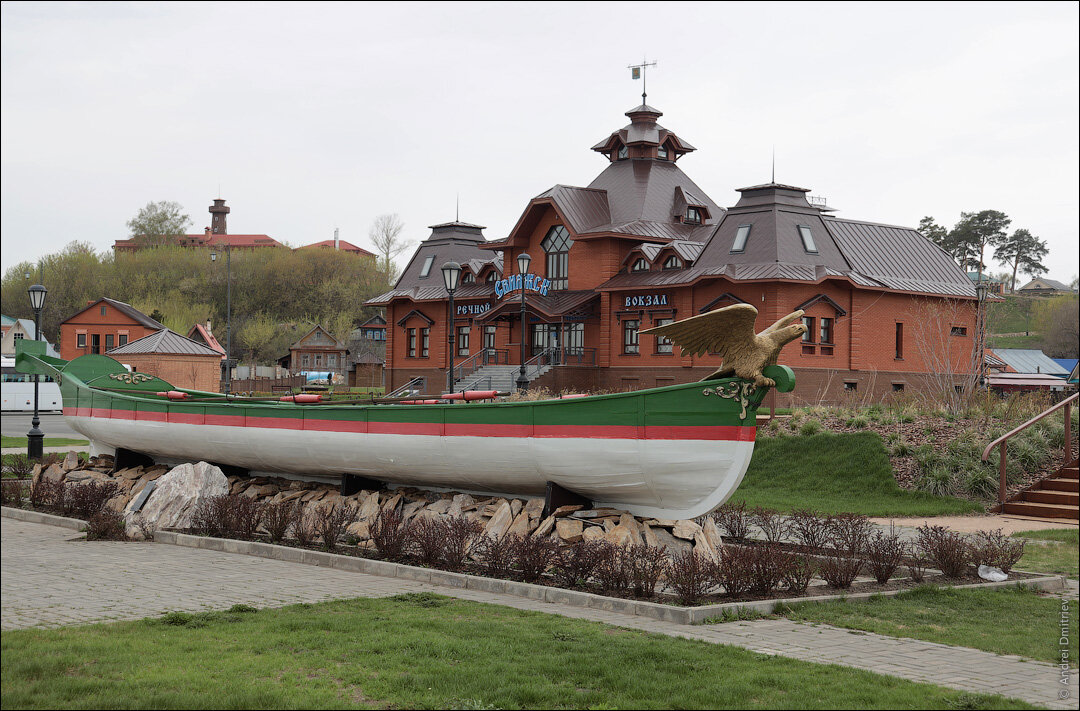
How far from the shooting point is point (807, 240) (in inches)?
1563

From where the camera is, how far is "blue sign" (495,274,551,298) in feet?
146

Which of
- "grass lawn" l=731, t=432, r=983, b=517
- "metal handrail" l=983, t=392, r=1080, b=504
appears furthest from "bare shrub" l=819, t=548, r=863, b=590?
"metal handrail" l=983, t=392, r=1080, b=504

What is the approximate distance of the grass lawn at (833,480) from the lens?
62.0 feet

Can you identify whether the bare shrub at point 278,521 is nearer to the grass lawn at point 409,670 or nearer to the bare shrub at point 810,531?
the grass lawn at point 409,670

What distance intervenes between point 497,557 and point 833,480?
1228cm

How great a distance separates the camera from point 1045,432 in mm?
20828

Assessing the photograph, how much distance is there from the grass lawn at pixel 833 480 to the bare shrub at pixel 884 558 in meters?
6.20

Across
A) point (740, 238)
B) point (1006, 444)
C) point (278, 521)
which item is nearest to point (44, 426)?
point (740, 238)

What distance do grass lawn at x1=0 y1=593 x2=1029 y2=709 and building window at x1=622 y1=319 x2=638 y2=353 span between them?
34.7m

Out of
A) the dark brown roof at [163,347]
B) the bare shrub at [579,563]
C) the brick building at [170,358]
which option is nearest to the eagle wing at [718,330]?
the bare shrub at [579,563]

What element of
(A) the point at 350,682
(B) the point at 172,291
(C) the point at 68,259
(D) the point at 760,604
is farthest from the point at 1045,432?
(C) the point at 68,259

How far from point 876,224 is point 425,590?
37.6m

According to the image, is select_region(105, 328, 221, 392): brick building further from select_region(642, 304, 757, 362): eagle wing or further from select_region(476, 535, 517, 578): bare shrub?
select_region(642, 304, 757, 362): eagle wing

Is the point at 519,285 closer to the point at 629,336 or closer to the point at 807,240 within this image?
the point at 629,336
